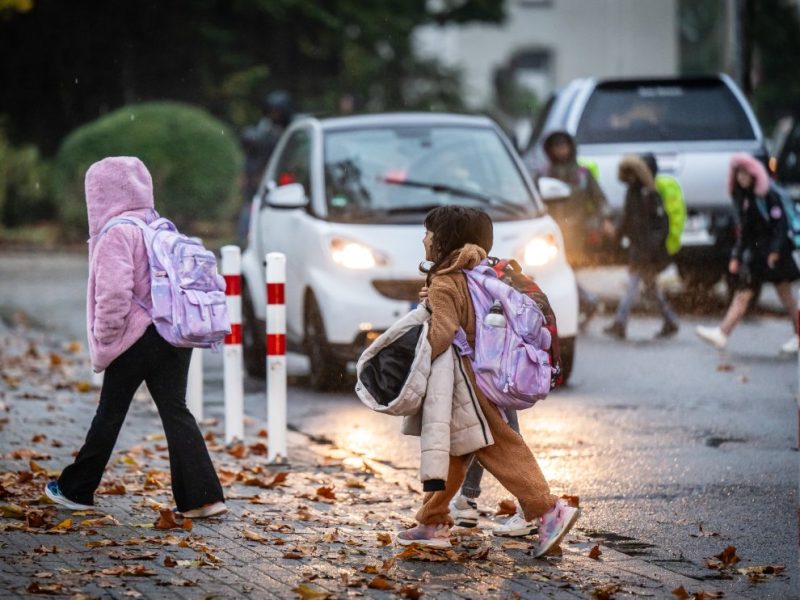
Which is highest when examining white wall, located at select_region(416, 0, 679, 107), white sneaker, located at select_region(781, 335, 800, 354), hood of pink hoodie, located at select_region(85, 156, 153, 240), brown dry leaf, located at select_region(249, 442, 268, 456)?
white wall, located at select_region(416, 0, 679, 107)

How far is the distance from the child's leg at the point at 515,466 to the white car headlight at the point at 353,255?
4896 mm

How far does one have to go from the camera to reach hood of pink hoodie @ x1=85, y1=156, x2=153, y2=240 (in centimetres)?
711

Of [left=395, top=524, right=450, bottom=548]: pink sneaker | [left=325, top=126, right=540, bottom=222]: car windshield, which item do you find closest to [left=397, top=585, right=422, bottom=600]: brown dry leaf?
[left=395, top=524, right=450, bottom=548]: pink sneaker

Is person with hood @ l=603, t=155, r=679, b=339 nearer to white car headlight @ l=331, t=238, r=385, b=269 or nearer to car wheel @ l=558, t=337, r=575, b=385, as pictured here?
car wheel @ l=558, t=337, r=575, b=385

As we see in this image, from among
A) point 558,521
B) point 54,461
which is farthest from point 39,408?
point 558,521

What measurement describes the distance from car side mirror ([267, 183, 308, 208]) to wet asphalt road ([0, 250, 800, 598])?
132 cm

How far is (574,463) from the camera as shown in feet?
28.3

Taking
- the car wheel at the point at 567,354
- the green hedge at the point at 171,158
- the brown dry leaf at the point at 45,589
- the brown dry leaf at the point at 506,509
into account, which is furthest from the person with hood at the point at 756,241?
the green hedge at the point at 171,158

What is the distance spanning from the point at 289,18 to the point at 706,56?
37.6 meters

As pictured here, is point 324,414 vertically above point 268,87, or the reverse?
point 268,87

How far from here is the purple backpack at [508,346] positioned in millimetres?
6332

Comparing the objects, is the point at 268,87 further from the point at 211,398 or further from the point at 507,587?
the point at 507,587

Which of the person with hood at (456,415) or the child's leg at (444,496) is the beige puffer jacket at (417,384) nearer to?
the person with hood at (456,415)

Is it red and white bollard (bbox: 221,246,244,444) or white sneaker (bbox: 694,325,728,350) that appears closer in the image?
red and white bollard (bbox: 221,246,244,444)
